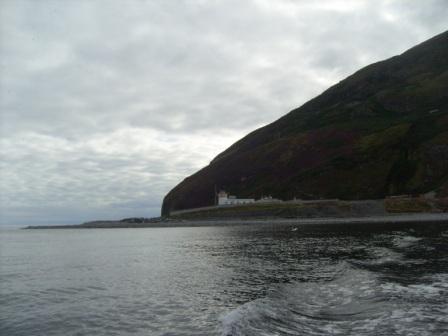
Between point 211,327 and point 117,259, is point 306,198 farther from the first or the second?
point 211,327

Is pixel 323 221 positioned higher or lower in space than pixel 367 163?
lower

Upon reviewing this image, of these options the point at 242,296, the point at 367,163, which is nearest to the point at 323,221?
the point at 367,163

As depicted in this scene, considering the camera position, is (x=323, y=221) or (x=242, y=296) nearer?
(x=242, y=296)

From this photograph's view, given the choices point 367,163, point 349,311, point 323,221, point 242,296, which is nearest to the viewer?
point 349,311

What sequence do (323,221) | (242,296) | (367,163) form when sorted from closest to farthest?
(242,296) → (323,221) → (367,163)

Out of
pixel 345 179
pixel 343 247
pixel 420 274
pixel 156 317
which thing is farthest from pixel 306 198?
pixel 156 317

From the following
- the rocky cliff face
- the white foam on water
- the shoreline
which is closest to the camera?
the white foam on water

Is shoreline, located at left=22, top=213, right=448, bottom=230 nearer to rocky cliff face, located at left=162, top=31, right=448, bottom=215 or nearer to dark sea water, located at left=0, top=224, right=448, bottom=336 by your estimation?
rocky cliff face, located at left=162, top=31, right=448, bottom=215

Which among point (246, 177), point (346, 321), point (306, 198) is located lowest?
point (346, 321)

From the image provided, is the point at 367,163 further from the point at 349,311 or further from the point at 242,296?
the point at 349,311

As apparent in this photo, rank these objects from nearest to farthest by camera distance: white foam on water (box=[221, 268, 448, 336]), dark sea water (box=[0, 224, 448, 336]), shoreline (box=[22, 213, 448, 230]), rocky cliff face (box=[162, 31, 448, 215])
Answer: white foam on water (box=[221, 268, 448, 336]) < dark sea water (box=[0, 224, 448, 336]) < shoreline (box=[22, 213, 448, 230]) < rocky cliff face (box=[162, 31, 448, 215])

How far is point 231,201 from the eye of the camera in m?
174

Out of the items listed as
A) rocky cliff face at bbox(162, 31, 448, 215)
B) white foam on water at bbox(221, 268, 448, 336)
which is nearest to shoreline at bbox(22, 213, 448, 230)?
rocky cliff face at bbox(162, 31, 448, 215)

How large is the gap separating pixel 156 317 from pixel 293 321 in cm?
721
